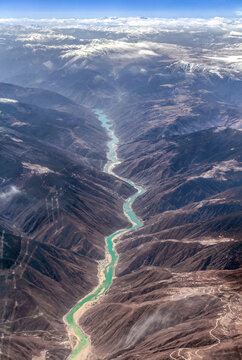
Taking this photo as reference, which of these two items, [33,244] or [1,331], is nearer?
[1,331]

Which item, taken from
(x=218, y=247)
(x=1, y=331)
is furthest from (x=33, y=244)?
(x=218, y=247)

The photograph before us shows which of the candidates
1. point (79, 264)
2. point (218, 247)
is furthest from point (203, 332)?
point (79, 264)

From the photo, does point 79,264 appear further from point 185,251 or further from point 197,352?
point 197,352

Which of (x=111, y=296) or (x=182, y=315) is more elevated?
(x=182, y=315)

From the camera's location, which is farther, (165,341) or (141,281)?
(141,281)

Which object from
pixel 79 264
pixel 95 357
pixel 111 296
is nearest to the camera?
pixel 95 357

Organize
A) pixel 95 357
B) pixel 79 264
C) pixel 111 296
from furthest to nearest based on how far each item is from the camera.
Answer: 1. pixel 79 264
2. pixel 111 296
3. pixel 95 357

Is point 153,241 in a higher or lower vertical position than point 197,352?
lower

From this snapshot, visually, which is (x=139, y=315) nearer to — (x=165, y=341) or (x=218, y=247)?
(x=165, y=341)

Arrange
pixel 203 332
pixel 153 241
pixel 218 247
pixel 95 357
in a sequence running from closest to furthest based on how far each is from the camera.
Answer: pixel 203 332 < pixel 95 357 < pixel 218 247 < pixel 153 241
